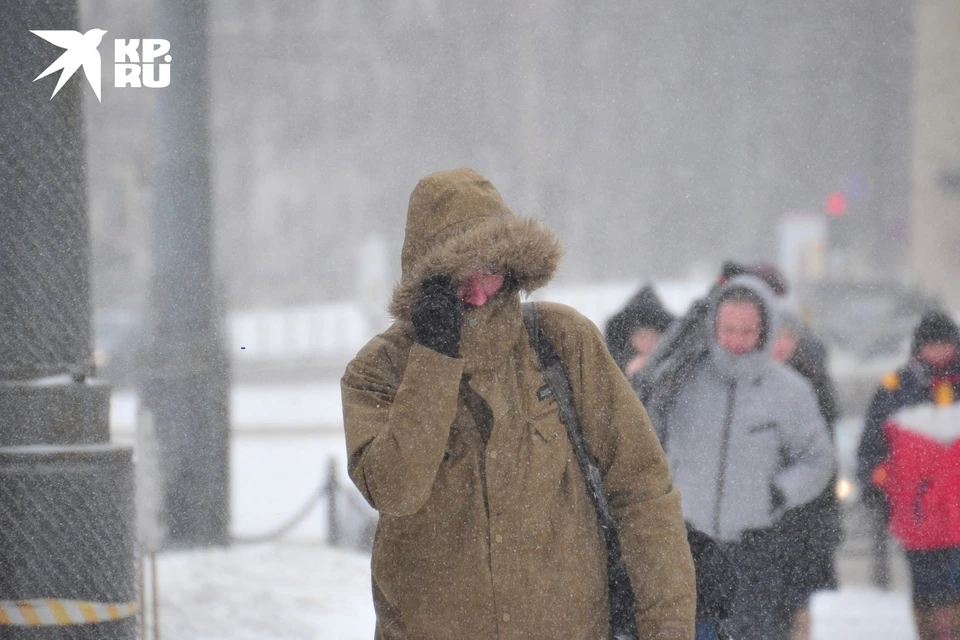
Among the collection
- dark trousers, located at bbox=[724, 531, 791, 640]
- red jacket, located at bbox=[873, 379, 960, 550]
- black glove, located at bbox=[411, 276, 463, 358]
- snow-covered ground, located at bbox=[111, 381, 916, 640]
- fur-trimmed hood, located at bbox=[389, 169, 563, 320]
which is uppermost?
fur-trimmed hood, located at bbox=[389, 169, 563, 320]

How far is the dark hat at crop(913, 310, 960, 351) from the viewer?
15.3 feet

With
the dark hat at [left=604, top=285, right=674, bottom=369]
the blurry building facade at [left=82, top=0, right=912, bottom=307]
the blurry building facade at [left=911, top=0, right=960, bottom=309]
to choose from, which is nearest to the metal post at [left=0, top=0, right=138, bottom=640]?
the blurry building facade at [left=82, top=0, right=912, bottom=307]

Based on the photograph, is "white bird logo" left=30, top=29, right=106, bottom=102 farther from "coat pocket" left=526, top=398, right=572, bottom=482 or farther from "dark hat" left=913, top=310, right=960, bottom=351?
A: "dark hat" left=913, top=310, right=960, bottom=351

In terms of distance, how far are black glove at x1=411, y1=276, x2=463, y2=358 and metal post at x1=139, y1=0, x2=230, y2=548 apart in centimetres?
308

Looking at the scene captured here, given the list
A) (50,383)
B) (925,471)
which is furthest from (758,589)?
(50,383)

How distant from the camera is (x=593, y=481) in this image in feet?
7.76

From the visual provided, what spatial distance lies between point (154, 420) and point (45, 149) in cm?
199

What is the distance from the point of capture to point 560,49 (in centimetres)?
506

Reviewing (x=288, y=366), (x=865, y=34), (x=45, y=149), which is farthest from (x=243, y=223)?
(x=865, y=34)

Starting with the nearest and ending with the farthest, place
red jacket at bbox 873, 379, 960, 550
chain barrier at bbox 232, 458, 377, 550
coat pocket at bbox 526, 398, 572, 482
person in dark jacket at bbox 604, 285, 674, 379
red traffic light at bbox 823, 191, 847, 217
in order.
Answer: coat pocket at bbox 526, 398, 572, 482, red jacket at bbox 873, 379, 960, 550, person in dark jacket at bbox 604, 285, 674, 379, chain barrier at bbox 232, 458, 377, 550, red traffic light at bbox 823, 191, 847, 217

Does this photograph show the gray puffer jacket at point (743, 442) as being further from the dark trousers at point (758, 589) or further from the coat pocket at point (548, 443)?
the coat pocket at point (548, 443)

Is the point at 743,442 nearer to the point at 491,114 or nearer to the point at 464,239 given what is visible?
the point at 491,114

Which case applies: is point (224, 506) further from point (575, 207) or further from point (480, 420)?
point (480, 420)

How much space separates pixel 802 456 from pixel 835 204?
330 cm
